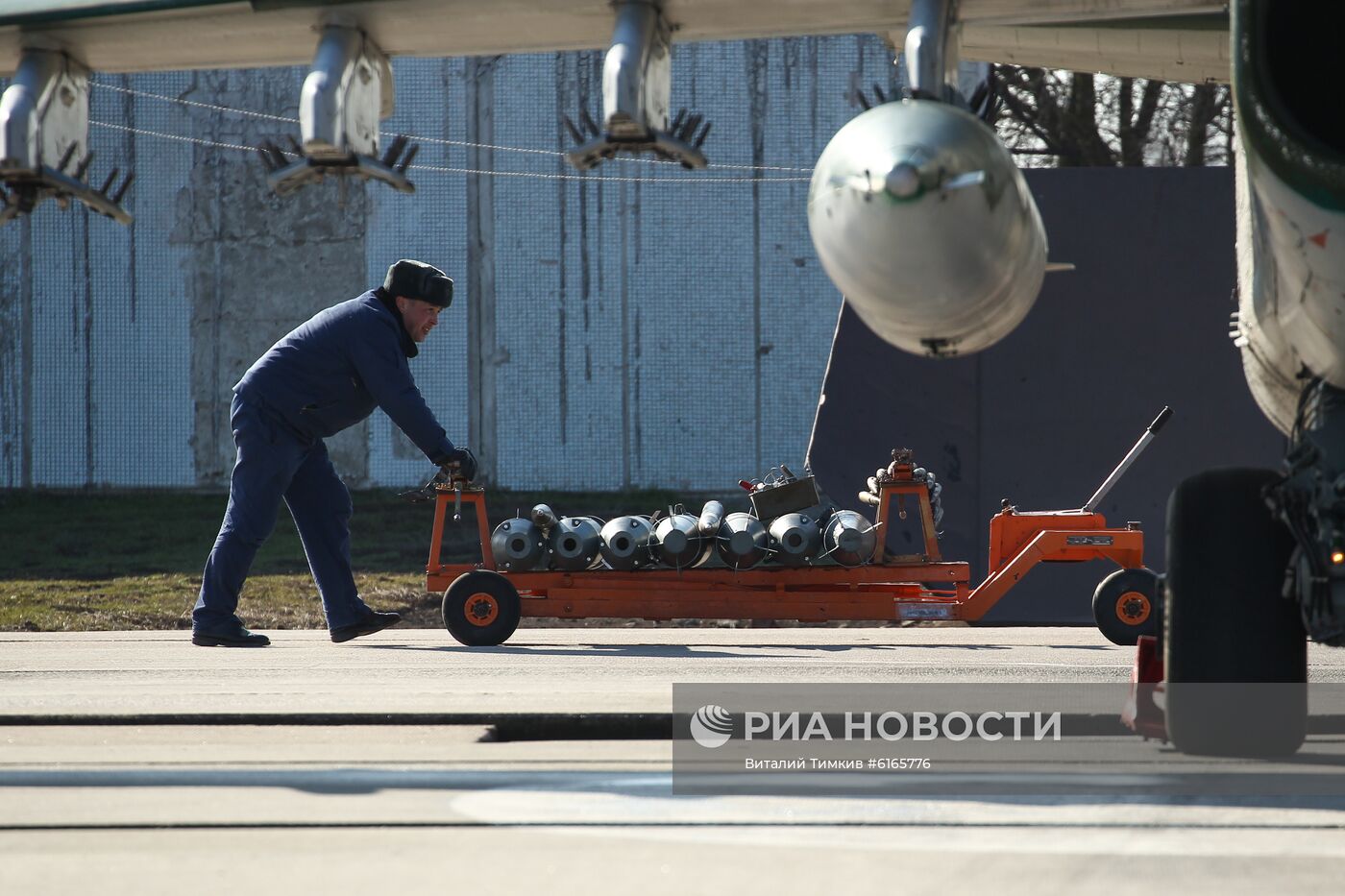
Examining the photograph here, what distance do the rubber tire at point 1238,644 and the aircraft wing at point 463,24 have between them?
1.28 meters

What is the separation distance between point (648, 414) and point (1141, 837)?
15.2 m

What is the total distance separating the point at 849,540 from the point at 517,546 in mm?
1665

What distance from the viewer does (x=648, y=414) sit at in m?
17.7

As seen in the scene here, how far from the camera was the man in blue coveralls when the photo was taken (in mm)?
6230

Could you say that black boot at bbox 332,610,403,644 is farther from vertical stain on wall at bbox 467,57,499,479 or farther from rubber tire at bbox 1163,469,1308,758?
vertical stain on wall at bbox 467,57,499,479

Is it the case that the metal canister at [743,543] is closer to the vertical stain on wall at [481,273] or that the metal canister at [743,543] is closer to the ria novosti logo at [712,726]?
the ria novosti logo at [712,726]

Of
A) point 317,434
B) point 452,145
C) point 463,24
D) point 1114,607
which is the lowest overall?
point 1114,607

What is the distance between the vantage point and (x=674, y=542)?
7.89 m

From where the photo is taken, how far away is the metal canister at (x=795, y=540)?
26.0ft

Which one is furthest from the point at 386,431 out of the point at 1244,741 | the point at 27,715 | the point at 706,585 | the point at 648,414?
the point at 1244,741

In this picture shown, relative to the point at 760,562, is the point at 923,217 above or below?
above

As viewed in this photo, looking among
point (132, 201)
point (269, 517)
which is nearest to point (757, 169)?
point (132, 201)

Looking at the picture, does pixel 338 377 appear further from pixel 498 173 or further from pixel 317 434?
pixel 498 173

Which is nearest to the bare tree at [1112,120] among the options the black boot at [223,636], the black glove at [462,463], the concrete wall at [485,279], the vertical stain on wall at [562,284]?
the concrete wall at [485,279]
